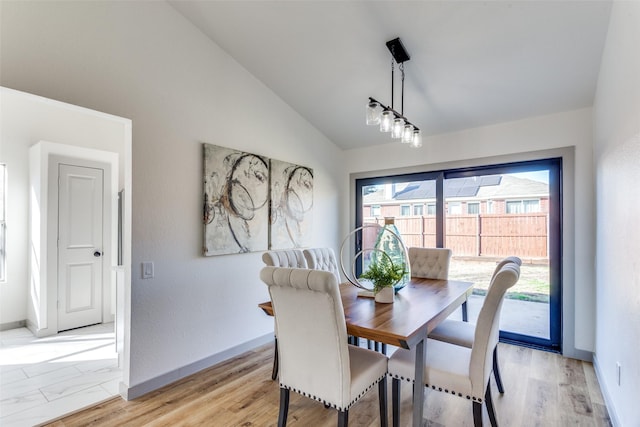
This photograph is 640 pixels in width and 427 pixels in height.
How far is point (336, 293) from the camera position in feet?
4.86

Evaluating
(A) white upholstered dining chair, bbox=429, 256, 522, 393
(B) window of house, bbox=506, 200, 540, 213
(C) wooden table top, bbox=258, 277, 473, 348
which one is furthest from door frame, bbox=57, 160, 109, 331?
(B) window of house, bbox=506, 200, 540, 213

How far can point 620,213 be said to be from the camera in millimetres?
1842

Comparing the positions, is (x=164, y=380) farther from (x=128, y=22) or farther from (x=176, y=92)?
(x=128, y=22)

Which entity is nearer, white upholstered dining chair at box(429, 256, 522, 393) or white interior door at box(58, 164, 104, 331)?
white upholstered dining chair at box(429, 256, 522, 393)

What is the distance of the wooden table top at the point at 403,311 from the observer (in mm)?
1496

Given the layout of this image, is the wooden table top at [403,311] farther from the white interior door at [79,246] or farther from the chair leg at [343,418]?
the white interior door at [79,246]

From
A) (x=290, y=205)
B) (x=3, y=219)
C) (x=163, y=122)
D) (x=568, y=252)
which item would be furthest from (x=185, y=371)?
(x=568, y=252)

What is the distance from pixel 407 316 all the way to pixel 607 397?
1.72 metres

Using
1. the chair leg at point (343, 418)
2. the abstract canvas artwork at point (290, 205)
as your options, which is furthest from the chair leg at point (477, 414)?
the abstract canvas artwork at point (290, 205)

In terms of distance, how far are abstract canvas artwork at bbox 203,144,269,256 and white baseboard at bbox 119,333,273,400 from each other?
940mm

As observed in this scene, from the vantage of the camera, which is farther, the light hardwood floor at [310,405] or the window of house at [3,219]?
the window of house at [3,219]

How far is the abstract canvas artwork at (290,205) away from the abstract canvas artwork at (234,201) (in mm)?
117

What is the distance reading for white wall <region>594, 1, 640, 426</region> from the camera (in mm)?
1540

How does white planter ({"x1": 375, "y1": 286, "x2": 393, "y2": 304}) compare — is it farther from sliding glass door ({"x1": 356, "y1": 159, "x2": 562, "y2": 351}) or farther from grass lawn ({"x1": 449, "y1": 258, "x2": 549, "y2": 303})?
grass lawn ({"x1": 449, "y1": 258, "x2": 549, "y2": 303})
